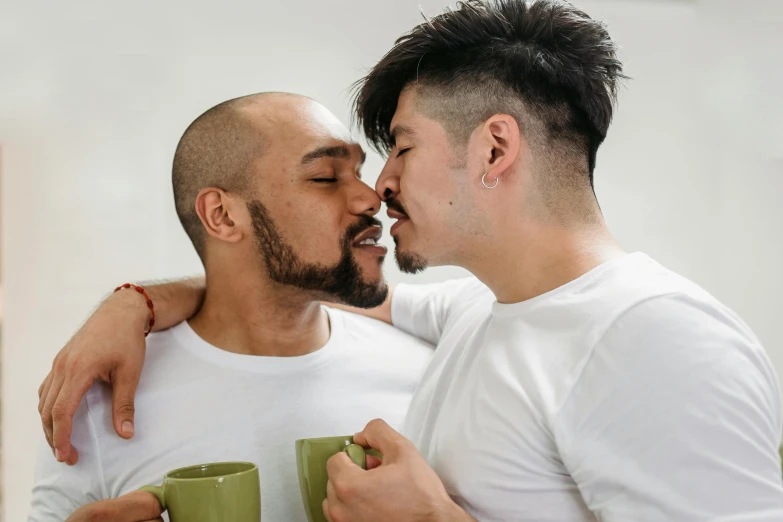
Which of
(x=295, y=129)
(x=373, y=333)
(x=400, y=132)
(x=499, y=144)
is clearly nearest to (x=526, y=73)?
(x=499, y=144)

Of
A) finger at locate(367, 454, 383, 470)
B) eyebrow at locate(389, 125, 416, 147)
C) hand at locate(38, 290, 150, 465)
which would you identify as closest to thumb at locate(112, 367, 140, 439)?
hand at locate(38, 290, 150, 465)

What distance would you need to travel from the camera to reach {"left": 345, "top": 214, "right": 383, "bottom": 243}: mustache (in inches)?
Result: 56.5

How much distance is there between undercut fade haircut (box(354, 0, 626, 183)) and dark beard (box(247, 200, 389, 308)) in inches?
14.9

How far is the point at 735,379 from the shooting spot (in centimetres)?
78

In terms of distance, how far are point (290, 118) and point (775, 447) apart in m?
1.06

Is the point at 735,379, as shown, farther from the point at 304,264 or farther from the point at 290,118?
the point at 290,118

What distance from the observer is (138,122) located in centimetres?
251

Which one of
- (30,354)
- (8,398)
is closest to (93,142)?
(30,354)

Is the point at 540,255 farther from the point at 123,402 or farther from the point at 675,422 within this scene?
the point at 123,402

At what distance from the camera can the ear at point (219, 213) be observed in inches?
58.7

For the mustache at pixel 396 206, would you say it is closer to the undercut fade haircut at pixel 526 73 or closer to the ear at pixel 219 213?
the undercut fade haircut at pixel 526 73

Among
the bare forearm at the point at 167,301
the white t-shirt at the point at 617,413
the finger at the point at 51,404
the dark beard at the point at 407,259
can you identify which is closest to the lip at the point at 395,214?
the dark beard at the point at 407,259

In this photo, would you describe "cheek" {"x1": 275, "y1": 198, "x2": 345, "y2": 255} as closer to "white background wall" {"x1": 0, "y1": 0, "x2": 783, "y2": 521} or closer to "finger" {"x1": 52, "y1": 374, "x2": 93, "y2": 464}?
"finger" {"x1": 52, "y1": 374, "x2": 93, "y2": 464}

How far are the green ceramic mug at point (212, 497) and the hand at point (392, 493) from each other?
0.35 feet
